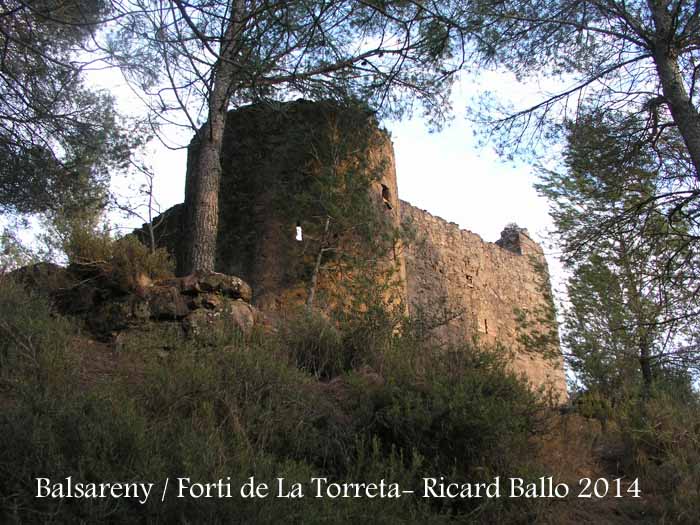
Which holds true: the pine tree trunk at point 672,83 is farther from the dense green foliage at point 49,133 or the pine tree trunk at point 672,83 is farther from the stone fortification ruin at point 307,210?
the dense green foliage at point 49,133

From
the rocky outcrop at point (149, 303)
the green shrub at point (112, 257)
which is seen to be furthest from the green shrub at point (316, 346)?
the green shrub at point (112, 257)

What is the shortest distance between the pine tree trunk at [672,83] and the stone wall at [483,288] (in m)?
4.80

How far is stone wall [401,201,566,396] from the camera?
10.7 meters

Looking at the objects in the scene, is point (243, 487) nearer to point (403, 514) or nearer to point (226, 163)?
point (403, 514)

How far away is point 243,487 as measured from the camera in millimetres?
2676

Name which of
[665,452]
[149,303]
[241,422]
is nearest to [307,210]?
[149,303]

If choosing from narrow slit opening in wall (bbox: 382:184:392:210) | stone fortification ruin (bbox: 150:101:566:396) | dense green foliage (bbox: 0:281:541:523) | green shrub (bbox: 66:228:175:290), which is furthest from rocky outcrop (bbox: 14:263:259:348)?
narrow slit opening in wall (bbox: 382:184:392:210)

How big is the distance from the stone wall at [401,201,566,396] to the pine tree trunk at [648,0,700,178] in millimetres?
4798

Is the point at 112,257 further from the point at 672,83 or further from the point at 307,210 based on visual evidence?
the point at 672,83

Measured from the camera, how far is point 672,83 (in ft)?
18.9

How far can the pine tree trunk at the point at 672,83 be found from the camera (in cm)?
558

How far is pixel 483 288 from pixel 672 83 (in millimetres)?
7226

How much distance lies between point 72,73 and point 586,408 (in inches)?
219

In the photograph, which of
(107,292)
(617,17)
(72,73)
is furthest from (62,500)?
(617,17)
